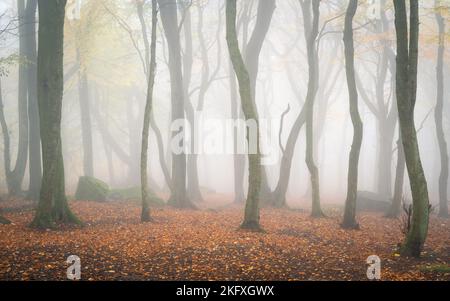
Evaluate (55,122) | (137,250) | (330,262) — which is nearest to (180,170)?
(55,122)

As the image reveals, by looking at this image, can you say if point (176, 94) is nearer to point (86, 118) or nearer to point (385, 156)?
point (86, 118)

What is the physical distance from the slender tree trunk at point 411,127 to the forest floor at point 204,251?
671 mm

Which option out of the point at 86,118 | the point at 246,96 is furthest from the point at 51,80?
the point at 86,118

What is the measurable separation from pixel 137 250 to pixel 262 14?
576 inches

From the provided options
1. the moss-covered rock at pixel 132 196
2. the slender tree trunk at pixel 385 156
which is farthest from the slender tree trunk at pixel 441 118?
the moss-covered rock at pixel 132 196

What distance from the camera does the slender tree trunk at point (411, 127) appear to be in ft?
28.2

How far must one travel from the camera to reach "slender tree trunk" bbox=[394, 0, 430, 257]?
860cm

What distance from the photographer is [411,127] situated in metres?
8.73

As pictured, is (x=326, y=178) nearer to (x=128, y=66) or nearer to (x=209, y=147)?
(x=209, y=147)

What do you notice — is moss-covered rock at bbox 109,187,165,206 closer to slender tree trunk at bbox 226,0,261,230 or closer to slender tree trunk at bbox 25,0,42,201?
slender tree trunk at bbox 25,0,42,201

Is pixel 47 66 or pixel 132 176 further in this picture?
pixel 132 176

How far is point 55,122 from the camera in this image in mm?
11008

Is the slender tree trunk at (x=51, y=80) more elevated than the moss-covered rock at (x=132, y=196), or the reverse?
the slender tree trunk at (x=51, y=80)

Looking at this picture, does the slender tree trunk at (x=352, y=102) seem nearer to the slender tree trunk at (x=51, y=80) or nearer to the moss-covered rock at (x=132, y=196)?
the moss-covered rock at (x=132, y=196)
